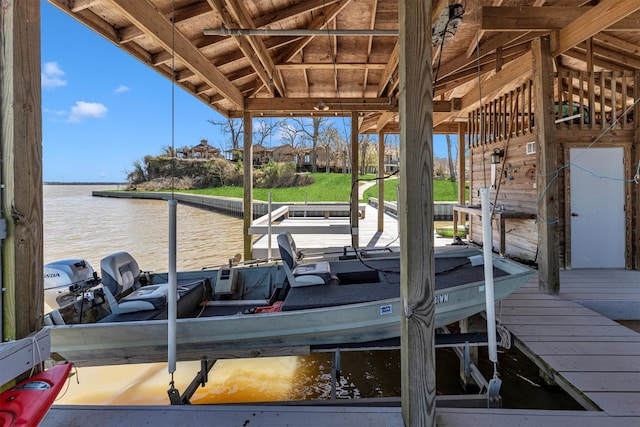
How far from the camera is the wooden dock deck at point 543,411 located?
1.74 metres

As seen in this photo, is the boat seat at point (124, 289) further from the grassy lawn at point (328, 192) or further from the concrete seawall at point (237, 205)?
the grassy lawn at point (328, 192)

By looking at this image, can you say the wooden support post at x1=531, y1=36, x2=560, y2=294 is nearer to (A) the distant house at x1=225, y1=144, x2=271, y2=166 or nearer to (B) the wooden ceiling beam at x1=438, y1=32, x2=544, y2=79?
(B) the wooden ceiling beam at x1=438, y1=32, x2=544, y2=79

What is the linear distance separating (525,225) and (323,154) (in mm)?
29981

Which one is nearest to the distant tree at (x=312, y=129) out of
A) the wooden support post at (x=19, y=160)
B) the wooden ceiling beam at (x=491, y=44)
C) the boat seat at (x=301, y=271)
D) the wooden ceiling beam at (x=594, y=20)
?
the wooden ceiling beam at (x=491, y=44)

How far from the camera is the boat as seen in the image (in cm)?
246

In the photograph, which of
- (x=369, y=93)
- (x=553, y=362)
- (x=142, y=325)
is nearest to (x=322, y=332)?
(x=142, y=325)

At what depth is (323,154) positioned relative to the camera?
115ft

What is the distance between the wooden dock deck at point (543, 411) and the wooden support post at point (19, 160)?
65 centimetres

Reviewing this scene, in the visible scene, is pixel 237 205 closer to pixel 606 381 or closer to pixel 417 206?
pixel 606 381

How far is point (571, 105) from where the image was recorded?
5.24 metres

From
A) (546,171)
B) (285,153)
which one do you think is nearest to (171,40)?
(546,171)

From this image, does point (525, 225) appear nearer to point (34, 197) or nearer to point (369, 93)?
point (369, 93)

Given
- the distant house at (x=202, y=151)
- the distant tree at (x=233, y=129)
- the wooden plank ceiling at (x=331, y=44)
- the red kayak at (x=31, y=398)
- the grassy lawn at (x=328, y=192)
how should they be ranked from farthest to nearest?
the distant house at (x=202, y=151) → the distant tree at (x=233, y=129) → the grassy lawn at (x=328, y=192) → the wooden plank ceiling at (x=331, y=44) → the red kayak at (x=31, y=398)

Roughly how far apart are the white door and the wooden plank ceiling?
1.40 metres
